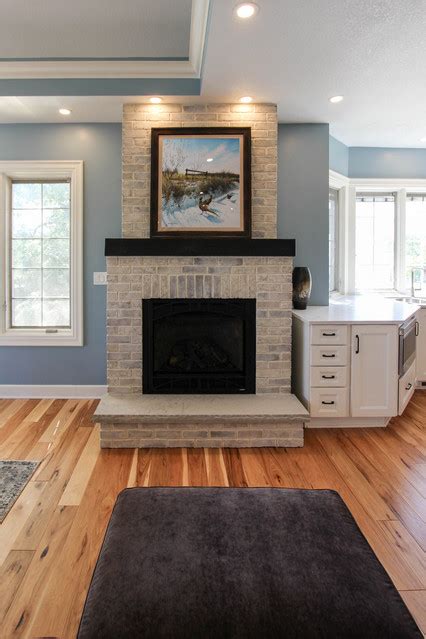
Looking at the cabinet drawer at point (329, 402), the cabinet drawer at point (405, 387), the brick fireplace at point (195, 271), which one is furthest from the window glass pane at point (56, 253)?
the cabinet drawer at point (405, 387)

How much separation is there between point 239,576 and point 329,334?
2.32 metres

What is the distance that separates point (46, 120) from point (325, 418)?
3387 mm

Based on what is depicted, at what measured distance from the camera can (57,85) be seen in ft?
10.7

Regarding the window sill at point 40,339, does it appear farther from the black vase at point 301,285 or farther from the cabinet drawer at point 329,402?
the cabinet drawer at point 329,402

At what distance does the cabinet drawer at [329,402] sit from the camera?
3.23 meters

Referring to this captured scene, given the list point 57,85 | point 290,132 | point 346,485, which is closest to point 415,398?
point 346,485

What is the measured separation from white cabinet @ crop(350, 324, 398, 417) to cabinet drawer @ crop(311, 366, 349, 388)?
0.08 metres

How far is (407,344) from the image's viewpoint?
347 cm

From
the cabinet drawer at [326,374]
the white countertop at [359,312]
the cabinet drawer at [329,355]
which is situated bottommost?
the cabinet drawer at [326,374]

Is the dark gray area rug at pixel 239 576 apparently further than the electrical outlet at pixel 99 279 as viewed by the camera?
No

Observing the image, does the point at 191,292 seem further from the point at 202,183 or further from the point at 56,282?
A: the point at 56,282

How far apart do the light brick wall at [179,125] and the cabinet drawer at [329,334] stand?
990 millimetres

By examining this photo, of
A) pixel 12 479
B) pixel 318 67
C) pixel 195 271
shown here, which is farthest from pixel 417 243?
pixel 12 479

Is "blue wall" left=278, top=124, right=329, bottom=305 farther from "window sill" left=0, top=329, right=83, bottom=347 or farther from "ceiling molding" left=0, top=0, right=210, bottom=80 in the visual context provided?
"window sill" left=0, top=329, right=83, bottom=347
